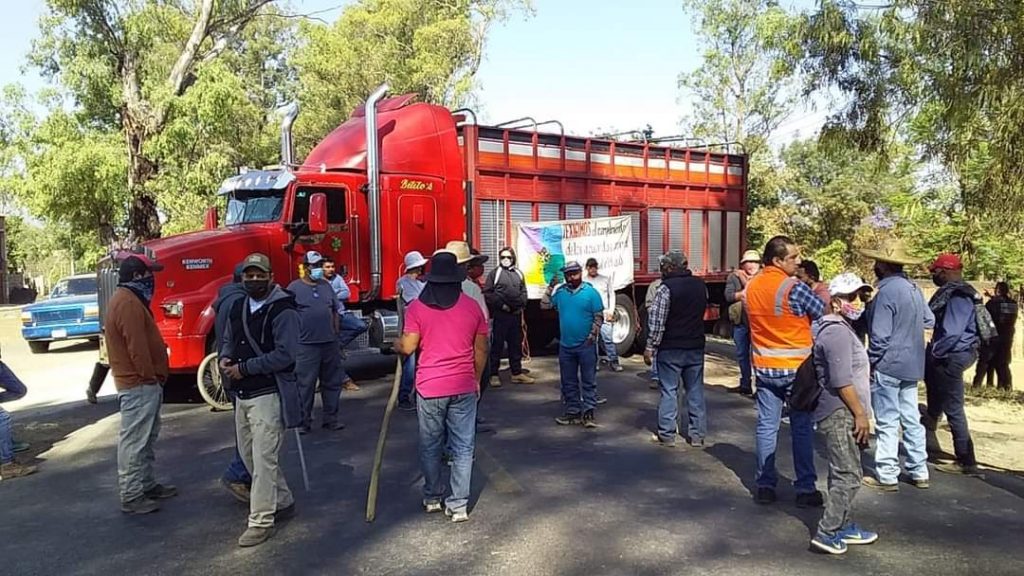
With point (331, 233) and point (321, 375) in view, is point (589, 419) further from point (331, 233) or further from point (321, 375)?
point (331, 233)

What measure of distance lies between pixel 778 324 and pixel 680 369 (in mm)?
1771

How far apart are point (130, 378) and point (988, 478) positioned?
21.1 feet

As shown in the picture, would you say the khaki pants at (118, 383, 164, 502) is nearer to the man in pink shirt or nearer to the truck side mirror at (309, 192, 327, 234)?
the man in pink shirt

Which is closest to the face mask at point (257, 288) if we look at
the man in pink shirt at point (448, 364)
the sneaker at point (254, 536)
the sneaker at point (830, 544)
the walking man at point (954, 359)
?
the man in pink shirt at point (448, 364)

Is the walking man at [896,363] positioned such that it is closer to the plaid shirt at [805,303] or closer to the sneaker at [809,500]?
the sneaker at [809,500]

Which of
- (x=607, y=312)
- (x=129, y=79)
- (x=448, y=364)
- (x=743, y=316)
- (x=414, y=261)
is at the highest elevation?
(x=129, y=79)

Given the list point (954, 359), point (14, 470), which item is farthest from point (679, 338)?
point (14, 470)

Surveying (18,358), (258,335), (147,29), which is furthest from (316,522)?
(147,29)

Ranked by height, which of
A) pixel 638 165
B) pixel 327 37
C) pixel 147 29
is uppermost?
pixel 327 37

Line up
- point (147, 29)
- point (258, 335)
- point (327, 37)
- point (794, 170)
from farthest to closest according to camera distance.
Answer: point (794, 170), point (327, 37), point (147, 29), point (258, 335)

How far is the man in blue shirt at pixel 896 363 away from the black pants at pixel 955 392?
428 millimetres

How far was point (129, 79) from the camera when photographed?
18.2 m

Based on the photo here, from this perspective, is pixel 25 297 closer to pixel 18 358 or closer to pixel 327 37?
pixel 327 37

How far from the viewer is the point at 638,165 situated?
44.1 ft
